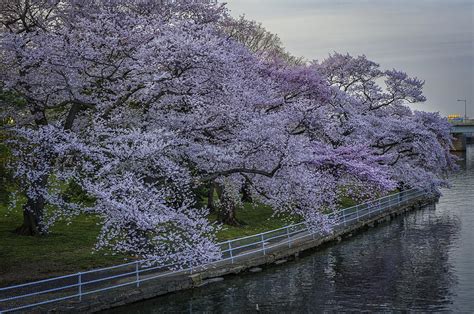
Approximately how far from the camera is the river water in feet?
73.3

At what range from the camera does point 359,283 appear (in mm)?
25781

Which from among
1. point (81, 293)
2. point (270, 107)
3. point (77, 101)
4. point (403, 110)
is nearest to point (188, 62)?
point (77, 101)

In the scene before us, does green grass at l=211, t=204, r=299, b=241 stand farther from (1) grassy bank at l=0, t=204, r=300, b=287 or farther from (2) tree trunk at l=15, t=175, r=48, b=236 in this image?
(2) tree trunk at l=15, t=175, r=48, b=236

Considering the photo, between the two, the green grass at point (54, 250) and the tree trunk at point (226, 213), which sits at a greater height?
the tree trunk at point (226, 213)

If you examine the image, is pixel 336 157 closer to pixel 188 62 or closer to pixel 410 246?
pixel 410 246

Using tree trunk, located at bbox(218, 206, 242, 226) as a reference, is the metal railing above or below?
below

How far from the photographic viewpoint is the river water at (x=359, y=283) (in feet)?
73.3

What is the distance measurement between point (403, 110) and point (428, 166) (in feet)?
19.8

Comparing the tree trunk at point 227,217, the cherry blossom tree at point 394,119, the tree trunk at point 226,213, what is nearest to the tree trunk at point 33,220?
the tree trunk at point 226,213

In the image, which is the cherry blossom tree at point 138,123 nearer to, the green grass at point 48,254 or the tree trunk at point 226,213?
the green grass at point 48,254

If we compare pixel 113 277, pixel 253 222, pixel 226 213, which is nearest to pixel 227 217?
pixel 226 213

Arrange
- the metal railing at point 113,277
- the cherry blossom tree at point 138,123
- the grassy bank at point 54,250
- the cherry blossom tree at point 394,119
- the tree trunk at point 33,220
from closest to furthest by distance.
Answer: the metal railing at point 113,277
the cherry blossom tree at point 138,123
the grassy bank at point 54,250
the tree trunk at point 33,220
the cherry blossom tree at point 394,119

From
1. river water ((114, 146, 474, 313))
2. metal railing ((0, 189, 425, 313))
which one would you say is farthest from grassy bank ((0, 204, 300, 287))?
river water ((114, 146, 474, 313))

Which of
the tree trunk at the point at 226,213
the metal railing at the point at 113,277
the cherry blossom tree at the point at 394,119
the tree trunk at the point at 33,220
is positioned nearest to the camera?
the metal railing at the point at 113,277
